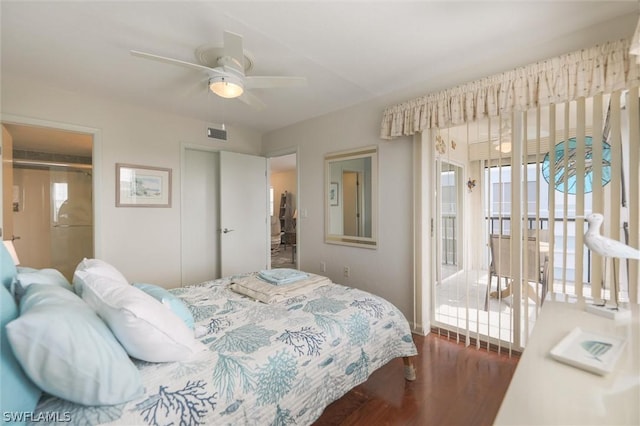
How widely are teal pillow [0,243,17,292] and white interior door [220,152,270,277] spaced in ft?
8.48

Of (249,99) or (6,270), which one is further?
(249,99)

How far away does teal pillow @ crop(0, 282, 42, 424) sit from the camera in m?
0.76

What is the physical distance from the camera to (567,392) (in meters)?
0.70

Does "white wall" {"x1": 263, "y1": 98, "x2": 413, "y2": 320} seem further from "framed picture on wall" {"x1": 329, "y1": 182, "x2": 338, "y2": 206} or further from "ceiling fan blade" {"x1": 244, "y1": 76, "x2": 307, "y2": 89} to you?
"ceiling fan blade" {"x1": 244, "y1": 76, "x2": 307, "y2": 89}

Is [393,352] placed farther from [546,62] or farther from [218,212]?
[218,212]

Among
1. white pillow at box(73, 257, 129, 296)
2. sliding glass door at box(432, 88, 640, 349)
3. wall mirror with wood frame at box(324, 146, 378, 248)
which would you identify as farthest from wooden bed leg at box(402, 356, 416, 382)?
white pillow at box(73, 257, 129, 296)

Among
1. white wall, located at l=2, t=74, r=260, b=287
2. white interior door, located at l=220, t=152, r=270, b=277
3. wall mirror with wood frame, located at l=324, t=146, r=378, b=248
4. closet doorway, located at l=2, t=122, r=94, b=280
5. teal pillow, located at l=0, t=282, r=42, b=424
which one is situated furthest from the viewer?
closet doorway, located at l=2, t=122, r=94, b=280

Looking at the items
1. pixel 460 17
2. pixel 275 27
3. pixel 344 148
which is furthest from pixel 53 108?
pixel 460 17

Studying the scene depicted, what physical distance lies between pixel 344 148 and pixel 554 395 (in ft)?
9.64

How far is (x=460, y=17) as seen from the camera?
1782 mm

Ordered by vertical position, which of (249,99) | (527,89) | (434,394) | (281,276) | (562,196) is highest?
(249,99)

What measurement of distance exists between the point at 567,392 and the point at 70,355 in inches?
54.8

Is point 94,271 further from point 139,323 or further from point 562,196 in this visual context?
point 562,196

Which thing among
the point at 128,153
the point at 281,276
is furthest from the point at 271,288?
the point at 128,153
